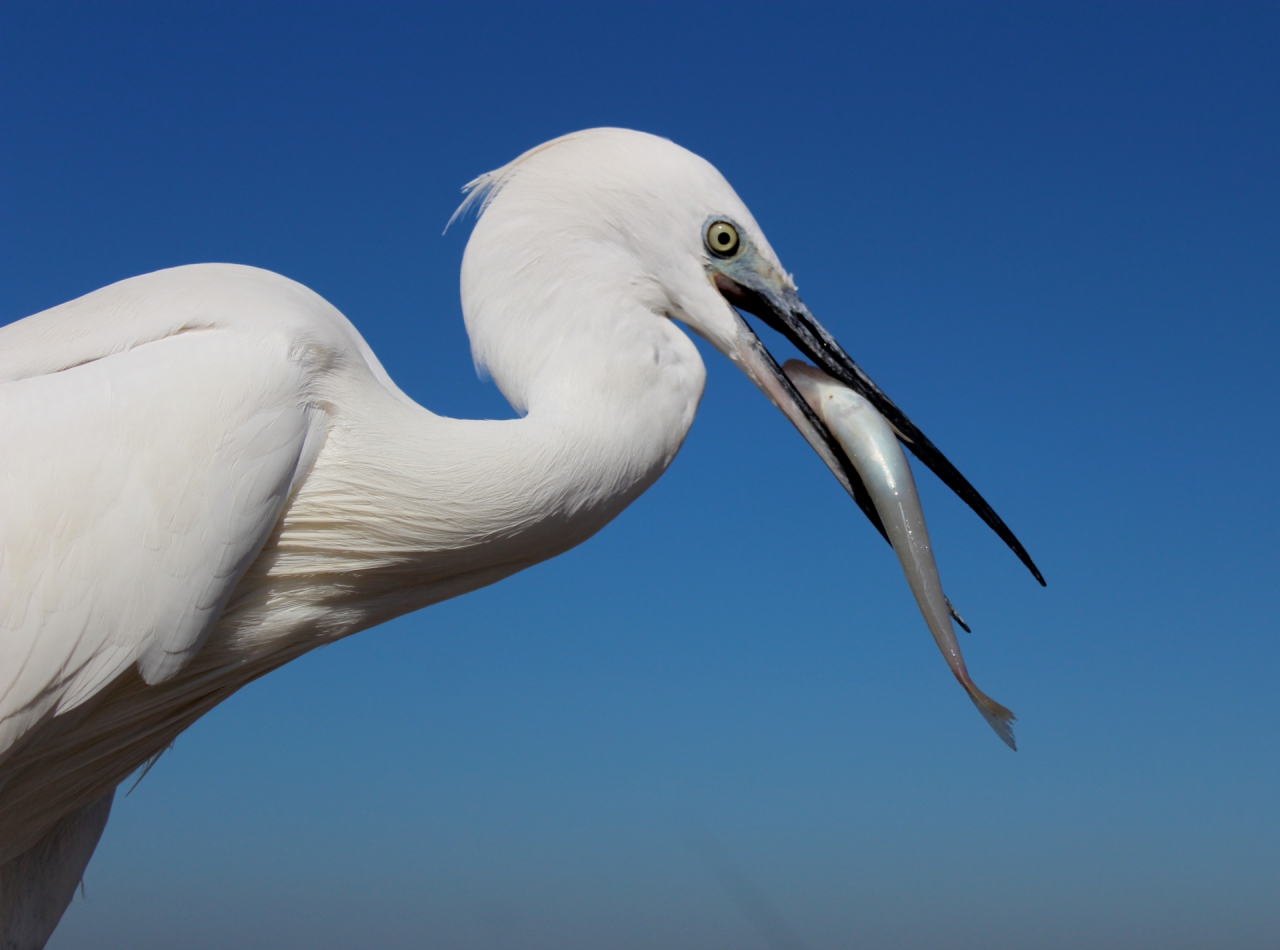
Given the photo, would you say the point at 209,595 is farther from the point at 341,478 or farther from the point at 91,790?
the point at 91,790

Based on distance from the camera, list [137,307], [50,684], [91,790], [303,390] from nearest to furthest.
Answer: [50,684], [303,390], [137,307], [91,790]

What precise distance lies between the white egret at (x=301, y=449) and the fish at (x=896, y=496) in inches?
2.8

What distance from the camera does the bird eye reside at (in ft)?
8.73

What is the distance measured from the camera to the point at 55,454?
2.11 m

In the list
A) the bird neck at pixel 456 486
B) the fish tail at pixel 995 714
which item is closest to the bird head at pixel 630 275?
the bird neck at pixel 456 486

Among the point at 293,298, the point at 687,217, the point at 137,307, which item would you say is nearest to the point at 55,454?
the point at 137,307

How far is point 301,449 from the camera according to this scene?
219 centimetres

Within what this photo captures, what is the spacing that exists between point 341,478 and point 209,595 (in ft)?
1.23

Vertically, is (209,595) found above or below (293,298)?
below

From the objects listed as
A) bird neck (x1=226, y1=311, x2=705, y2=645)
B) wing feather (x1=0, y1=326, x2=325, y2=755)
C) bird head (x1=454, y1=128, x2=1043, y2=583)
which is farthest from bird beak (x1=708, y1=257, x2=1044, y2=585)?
wing feather (x1=0, y1=326, x2=325, y2=755)

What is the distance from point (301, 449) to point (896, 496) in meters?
1.42

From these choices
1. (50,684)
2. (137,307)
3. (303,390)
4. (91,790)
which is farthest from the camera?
(91,790)

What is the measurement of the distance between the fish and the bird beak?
0.19 feet

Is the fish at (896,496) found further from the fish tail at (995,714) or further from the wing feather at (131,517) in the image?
the wing feather at (131,517)
